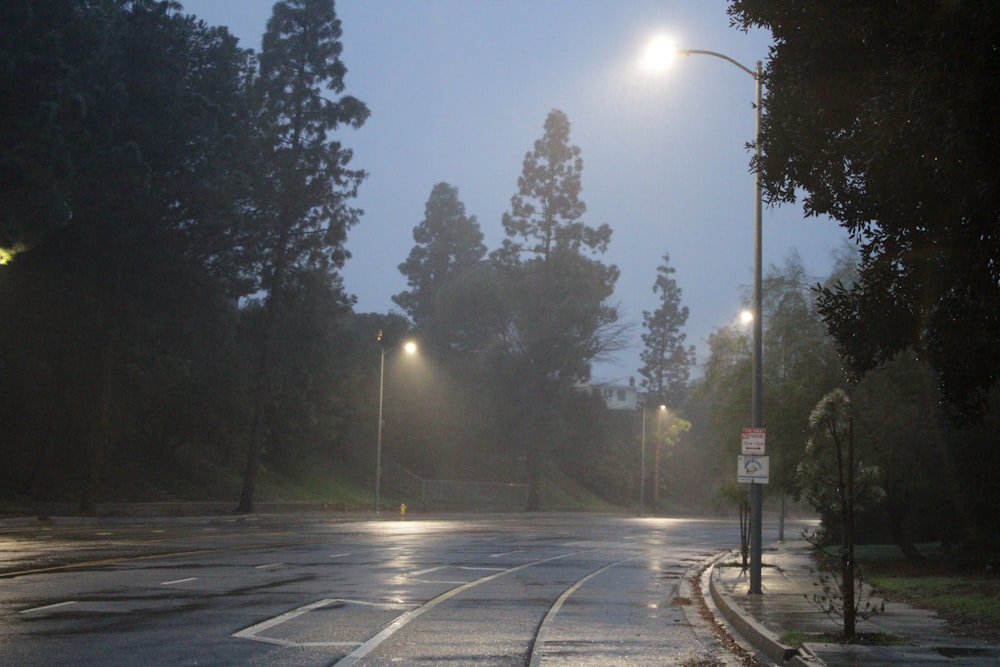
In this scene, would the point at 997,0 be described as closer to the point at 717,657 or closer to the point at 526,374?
the point at 717,657

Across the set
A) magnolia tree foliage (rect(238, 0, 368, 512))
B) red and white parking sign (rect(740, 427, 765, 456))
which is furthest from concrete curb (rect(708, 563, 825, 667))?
magnolia tree foliage (rect(238, 0, 368, 512))

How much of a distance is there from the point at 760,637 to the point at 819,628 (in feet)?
3.90

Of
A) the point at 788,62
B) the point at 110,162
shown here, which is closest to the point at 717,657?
the point at 788,62

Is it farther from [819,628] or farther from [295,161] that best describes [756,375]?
[295,161]

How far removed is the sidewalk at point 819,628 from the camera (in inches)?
437

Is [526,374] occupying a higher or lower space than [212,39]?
lower

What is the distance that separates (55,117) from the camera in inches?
1454

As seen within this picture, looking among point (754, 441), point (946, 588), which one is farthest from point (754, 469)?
point (946, 588)

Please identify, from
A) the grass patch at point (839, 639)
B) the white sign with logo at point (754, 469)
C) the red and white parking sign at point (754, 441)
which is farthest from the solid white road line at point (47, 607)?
the red and white parking sign at point (754, 441)

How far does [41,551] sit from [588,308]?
5382 cm

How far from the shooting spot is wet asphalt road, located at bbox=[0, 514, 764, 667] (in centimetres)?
1102

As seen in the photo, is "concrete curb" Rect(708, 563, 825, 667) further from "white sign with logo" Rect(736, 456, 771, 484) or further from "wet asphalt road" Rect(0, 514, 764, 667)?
"white sign with logo" Rect(736, 456, 771, 484)

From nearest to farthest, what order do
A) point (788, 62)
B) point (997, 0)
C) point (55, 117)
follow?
1. point (997, 0)
2. point (788, 62)
3. point (55, 117)

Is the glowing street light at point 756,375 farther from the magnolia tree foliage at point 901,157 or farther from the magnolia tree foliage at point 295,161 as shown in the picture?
the magnolia tree foliage at point 295,161
